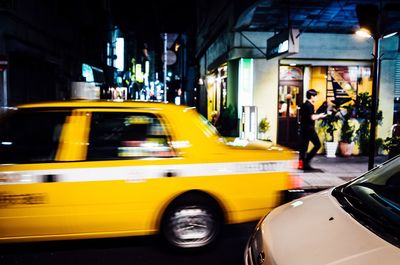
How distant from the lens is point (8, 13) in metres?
12.7

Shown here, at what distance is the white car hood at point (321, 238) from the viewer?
2.28 m

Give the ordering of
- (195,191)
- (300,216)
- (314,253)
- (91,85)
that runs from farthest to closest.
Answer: (91,85) → (195,191) → (300,216) → (314,253)

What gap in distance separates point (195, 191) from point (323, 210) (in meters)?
1.89

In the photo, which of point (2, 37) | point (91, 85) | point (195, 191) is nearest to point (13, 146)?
point (195, 191)

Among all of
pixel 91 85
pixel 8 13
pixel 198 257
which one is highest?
pixel 8 13

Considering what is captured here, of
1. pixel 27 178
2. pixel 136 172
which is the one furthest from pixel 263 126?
pixel 27 178

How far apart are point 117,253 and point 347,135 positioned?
988 centimetres

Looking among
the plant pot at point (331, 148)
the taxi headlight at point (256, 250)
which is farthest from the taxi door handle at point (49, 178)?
the plant pot at point (331, 148)

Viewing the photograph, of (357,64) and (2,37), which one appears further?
(357,64)

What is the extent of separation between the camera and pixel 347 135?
12.7 m

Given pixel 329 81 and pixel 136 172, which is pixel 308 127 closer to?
pixel 329 81

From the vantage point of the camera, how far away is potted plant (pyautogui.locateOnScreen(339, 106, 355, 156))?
1270 centimetres

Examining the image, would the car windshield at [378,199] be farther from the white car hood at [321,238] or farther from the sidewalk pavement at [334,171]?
the sidewalk pavement at [334,171]

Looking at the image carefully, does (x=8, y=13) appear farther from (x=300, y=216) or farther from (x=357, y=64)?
(x=300, y=216)
